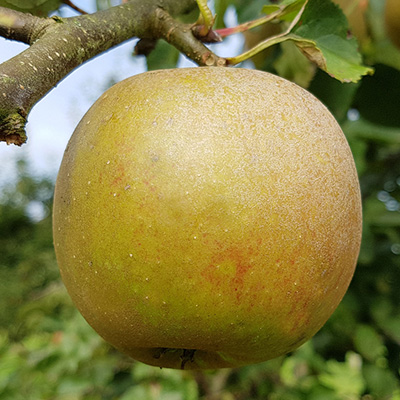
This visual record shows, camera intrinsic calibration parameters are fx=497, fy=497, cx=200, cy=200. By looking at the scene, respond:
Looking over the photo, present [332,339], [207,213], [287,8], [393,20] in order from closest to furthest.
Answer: [207,213], [287,8], [393,20], [332,339]

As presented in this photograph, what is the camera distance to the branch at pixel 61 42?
453mm

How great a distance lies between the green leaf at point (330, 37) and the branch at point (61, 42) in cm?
15

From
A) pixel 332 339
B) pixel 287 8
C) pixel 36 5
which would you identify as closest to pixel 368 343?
pixel 332 339

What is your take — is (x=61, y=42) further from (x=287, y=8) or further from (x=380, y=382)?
(x=380, y=382)

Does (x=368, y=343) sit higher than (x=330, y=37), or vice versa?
(x=330, y=37)

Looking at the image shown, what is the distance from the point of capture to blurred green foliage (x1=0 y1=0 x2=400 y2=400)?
1238 mm

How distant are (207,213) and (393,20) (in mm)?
1064

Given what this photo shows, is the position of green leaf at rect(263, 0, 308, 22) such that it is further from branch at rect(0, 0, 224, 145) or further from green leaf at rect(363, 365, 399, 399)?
green leaf at rect(363, 365, 399, 399)

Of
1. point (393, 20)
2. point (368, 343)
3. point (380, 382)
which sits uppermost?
point (393, 20)

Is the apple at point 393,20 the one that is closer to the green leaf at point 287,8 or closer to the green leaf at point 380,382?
the green leaf at point 287,8

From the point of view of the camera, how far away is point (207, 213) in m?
0.53

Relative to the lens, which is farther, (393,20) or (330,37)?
(393,20)

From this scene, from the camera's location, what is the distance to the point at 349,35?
0.78m

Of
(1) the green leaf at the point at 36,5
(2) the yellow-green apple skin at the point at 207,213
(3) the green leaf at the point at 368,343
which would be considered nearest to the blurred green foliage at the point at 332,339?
(3) the green leaf at the point at 368,343
